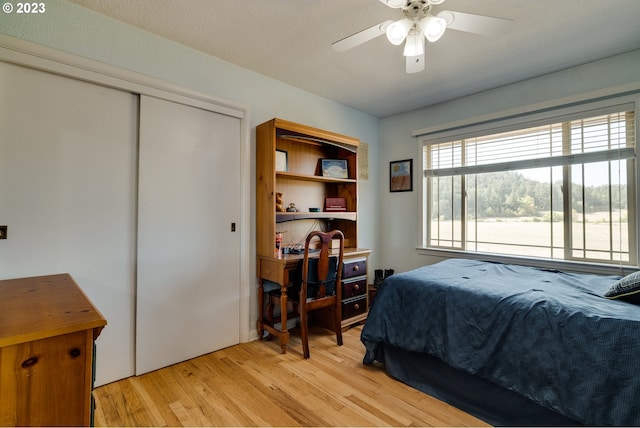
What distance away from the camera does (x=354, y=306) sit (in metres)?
3.01

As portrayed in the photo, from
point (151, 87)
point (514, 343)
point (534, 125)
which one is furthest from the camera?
point (534, 125)

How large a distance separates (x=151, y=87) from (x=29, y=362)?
192 cm

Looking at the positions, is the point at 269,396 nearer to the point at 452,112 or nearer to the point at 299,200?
the point at 299,200

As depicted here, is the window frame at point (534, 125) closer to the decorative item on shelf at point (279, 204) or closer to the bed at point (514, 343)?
the bed at point (514, 343)

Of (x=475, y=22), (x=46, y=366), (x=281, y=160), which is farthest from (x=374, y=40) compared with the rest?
(x=46, y=366)

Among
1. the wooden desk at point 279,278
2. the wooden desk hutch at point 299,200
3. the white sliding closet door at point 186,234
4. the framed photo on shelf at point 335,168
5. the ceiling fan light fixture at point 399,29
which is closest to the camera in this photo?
the ceiling fan light fixture at point 399,29

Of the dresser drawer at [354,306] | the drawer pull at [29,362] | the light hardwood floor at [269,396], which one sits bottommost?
the light hardwood floor at [269,396]

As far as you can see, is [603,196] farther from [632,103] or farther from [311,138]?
[311,138]

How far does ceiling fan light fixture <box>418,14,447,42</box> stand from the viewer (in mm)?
1570

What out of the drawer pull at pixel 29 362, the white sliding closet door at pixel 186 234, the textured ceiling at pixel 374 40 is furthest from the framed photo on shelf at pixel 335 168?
the drawer pull at pixel 29 362

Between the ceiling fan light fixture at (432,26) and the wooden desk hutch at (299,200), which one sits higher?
the ceiling fan light fixture at (432,26)

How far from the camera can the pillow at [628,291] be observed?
156 cm

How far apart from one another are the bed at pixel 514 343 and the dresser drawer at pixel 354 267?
2.51ft

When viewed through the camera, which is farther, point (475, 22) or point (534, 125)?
point (534, 125)
